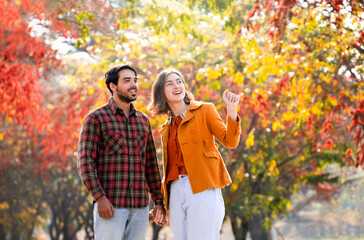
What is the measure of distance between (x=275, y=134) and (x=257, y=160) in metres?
1.10

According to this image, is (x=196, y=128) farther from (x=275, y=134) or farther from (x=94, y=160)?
(x=275, y=134)

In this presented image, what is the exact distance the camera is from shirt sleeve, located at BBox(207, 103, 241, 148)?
3.97 m

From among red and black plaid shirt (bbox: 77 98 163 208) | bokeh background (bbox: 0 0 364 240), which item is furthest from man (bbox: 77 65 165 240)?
bokeh background (bbox: 0 0 364 240)

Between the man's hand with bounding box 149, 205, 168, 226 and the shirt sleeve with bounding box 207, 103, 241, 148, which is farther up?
the shirt sleeve with bounding box 207, 103, 241, 148

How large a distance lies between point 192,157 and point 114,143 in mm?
616

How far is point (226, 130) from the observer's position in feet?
13.3

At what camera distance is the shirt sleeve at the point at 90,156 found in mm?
3982

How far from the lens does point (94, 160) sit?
4.14 meters

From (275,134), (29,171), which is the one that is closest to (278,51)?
(275,134)

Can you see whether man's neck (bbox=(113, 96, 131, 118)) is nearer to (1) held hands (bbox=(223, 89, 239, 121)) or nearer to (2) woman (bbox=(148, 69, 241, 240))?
(2) woman (bbox=(148, 69, 241, 240))

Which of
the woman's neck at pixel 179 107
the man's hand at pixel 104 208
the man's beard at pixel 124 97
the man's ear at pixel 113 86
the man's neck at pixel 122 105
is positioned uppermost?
the man's ear at pixel 113 86

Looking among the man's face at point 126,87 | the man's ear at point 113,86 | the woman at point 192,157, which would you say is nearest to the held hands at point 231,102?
the woman at point 192,157

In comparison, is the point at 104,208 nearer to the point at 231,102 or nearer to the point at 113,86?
the point at 113,86

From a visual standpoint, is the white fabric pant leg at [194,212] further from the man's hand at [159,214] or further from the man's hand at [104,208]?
the man's hand at [104,208]
